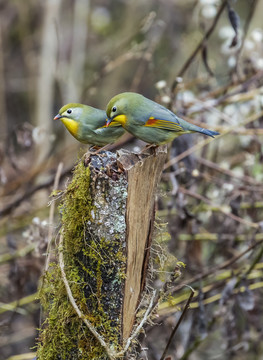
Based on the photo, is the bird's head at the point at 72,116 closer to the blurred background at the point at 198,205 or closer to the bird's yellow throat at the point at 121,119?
the bird's yellow throat at the point at 121,119

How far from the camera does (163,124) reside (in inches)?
113

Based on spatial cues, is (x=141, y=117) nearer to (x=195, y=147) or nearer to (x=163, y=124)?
(x=163, y=124)

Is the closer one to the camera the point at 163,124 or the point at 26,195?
the point at 163,124

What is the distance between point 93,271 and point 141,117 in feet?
3.56

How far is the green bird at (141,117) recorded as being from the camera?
2711 millimetres

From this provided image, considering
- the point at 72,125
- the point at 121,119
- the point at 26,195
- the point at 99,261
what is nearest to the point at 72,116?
the point at 72,125

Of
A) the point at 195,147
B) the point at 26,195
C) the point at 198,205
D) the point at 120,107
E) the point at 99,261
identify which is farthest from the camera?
the point at 26,195

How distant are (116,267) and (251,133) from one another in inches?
108

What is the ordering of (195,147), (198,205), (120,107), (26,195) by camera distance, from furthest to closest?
(26,195) → (198,205) → (195,147) → (120,107)

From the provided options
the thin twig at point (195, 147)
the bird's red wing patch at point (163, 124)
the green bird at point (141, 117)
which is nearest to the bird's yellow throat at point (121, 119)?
the green bird at point (141, 117)

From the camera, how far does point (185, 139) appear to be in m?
4.03

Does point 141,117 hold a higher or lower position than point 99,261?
higher

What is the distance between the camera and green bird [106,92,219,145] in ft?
8.89

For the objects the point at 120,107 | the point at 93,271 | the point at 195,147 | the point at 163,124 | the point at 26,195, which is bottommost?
the point at 26,195
